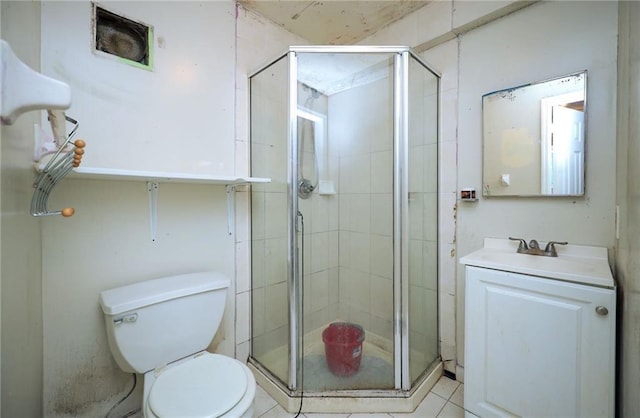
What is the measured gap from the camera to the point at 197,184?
1486 mm

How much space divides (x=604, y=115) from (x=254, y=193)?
5.88ft

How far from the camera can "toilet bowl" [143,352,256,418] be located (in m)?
0.93

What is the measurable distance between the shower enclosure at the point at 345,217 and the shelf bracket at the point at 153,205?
1.80ft

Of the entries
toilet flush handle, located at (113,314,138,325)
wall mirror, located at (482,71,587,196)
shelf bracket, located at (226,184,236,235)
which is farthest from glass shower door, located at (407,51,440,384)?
toilet flush handle, located at (113,314,138,325)

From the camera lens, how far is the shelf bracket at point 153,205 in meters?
1.33

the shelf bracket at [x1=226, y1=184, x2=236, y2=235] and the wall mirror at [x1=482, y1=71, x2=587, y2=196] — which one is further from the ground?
the wall mirror at [x1=482, y1=71, x2=587, y2=196]

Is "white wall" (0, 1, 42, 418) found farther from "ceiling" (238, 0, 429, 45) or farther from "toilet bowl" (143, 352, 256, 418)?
"ceiling" (238, 0, 429, 45)

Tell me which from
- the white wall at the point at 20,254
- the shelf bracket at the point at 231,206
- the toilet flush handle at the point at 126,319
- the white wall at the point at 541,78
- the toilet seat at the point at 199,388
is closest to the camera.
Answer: the white wall at the point at 20,254

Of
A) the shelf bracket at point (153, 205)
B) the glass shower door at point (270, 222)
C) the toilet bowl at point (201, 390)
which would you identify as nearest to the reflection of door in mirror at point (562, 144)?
the glass shower door at point (270, 222)

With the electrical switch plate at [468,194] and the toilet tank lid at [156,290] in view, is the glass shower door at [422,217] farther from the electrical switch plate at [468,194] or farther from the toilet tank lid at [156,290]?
the toilet tank lid at [156,290]

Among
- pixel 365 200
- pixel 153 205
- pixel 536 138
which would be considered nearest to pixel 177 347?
pixel 153 205

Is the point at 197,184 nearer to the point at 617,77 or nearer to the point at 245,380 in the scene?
the point at 245,380

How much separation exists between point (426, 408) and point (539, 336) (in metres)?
0.73

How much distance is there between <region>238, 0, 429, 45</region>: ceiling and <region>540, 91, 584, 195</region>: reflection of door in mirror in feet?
3.32
